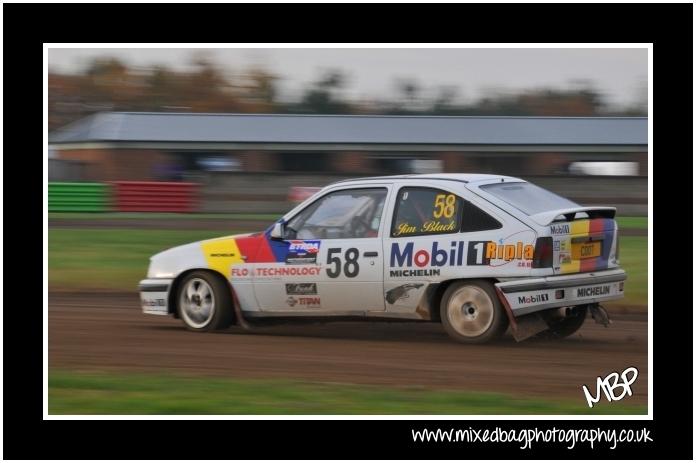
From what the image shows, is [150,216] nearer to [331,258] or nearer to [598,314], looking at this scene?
[331,258]

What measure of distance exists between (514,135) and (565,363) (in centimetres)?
2773

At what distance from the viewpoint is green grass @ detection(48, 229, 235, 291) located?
16.0 m

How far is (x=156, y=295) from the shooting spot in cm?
1093

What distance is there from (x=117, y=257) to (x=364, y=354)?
990 centimetres

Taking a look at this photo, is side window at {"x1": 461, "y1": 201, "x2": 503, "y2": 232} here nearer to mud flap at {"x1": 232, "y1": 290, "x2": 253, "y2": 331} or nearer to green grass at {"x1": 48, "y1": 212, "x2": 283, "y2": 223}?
mud flap at {"x1": 232, "y1": 290, "x2": 253, "y2": 331}

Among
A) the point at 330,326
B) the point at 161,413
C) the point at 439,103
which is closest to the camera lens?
the point at 161,413

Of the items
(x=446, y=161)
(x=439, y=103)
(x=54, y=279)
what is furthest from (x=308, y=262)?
(x=439, y=103)

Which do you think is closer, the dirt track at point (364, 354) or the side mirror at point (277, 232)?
the dirt track at point (364, 354)

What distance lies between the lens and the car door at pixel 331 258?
9938 mm

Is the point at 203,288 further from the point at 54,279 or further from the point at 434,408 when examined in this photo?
the point at 54,279

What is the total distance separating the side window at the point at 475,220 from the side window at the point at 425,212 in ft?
0.20

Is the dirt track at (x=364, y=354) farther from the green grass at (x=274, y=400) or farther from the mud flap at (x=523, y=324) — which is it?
the green grass at (x=274, y=400)

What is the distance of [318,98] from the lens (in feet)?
161

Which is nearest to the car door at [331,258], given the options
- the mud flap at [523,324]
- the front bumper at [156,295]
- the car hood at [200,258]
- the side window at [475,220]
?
the car hood at [200,258]
